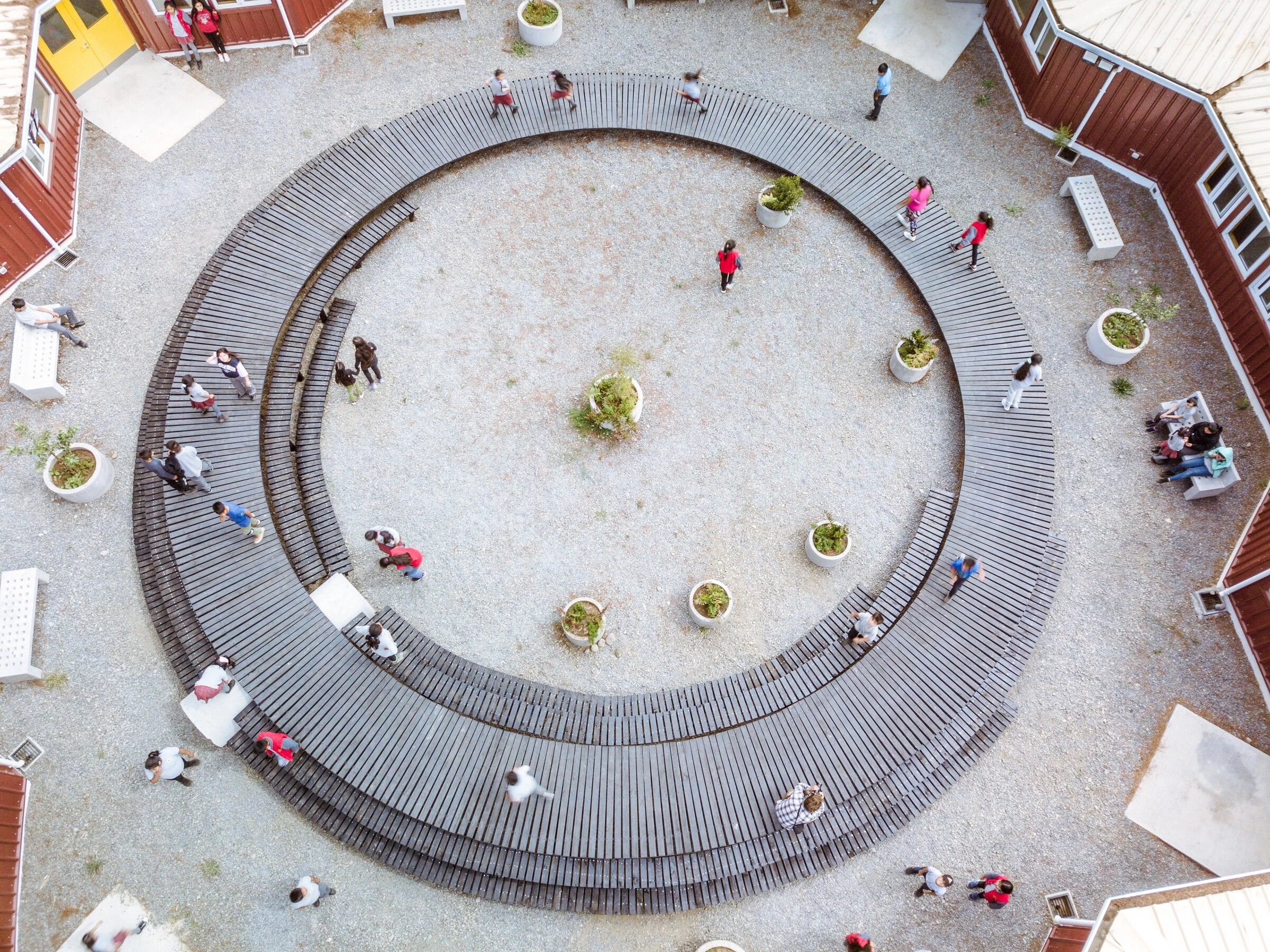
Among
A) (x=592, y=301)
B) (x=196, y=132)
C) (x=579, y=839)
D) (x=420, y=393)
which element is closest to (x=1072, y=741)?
(x=579, y=839)

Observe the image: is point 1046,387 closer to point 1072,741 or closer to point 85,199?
point 1072,741

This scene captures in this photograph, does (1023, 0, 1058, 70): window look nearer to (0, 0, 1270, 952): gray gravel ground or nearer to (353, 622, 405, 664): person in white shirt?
(0, 0, 1270, 952): gray gravel ground

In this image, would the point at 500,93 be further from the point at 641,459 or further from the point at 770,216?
the point at 641,459

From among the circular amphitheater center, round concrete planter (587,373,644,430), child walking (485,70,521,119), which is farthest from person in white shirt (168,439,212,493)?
child walking (485,70,521,119)

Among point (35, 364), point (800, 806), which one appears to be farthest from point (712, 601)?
point (35, 364)

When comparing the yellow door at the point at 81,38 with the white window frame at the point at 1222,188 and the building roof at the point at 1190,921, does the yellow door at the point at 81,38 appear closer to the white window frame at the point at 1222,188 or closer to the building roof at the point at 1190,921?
the white window frame at the point at 1222,188

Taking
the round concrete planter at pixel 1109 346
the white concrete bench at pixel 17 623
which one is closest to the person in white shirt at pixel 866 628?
the round concrete planter at pixel 1109 346
